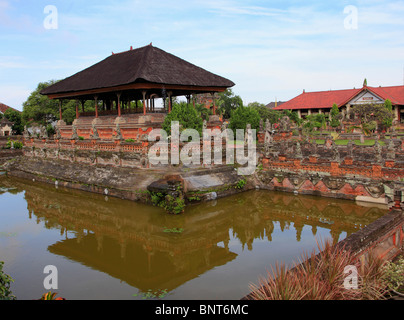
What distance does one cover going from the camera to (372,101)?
38.2 metres

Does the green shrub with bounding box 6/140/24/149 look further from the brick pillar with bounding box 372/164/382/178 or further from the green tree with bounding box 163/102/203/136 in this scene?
the brick pillar with bounding box 372/164/382/178

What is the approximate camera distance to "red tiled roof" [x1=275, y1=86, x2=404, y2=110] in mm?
38431

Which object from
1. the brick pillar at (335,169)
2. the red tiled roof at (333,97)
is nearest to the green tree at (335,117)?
the red tiled roof at (333,97)

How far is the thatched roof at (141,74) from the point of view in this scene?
17891 mm

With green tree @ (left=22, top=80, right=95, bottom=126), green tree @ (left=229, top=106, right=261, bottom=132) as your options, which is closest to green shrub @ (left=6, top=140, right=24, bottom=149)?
green tree @ (left=22, top=80, right=95, bottom=126)

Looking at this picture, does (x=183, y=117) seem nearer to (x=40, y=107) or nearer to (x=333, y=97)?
(x=40, y=107)

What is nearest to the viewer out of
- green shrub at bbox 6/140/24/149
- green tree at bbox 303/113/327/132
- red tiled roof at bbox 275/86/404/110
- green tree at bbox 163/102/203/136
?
green tree at bbox 163/102/203/136

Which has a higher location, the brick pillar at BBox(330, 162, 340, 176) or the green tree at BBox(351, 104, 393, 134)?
the green tree at BBox(351, 104, 393, 134)

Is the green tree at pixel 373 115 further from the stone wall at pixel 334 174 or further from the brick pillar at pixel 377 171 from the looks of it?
the brick pillar at pixel 377 171

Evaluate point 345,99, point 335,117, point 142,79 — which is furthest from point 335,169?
point 345,99

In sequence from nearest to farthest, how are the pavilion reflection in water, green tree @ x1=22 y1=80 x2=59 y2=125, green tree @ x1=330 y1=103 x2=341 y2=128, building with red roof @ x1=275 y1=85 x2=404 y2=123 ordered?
the pavilion reflection in water, green tree @ x1=22 y1=80 x2=59 y2=125, green tree @ x1=330 y1=103 x2=341 y2=128, building with red roof @ x1=275 y1=85 x2=404 y2=123

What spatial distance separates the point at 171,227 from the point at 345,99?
1460 inches
